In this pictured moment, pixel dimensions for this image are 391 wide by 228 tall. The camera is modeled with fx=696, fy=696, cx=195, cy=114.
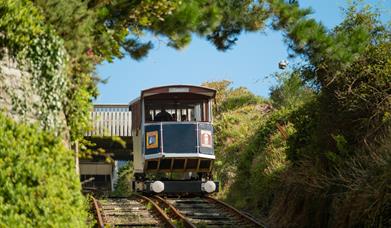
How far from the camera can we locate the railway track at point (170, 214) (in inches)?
539

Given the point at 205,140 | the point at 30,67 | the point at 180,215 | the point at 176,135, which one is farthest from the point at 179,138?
the point at 30,67

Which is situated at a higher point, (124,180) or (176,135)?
(176,135)

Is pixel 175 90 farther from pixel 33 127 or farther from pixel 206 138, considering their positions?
pixel 33 127

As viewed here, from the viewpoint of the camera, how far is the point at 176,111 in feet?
61.3

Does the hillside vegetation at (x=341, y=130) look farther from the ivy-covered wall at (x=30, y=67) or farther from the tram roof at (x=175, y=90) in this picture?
the tram roof at (x=175, y=90)

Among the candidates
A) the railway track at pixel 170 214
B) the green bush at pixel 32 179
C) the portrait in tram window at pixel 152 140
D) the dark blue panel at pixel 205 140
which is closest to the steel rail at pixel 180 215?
the railway track at pixel 170 214

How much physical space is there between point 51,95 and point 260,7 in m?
4.47

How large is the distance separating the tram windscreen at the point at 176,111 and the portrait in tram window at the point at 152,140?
0.42 m

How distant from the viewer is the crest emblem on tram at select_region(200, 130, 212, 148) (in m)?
18.6

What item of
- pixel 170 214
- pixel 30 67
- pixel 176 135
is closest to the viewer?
pixel 30 67

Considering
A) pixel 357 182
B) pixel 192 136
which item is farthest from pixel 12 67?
pixel 192 136

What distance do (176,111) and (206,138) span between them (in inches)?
42.9

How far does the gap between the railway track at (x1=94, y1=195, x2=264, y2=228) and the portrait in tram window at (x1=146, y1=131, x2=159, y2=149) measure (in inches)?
53.1

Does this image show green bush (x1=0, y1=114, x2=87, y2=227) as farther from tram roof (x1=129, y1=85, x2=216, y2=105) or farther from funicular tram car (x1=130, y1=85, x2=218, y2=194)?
tram roof (x1=129, y1=85, x2=216, y2=105)
